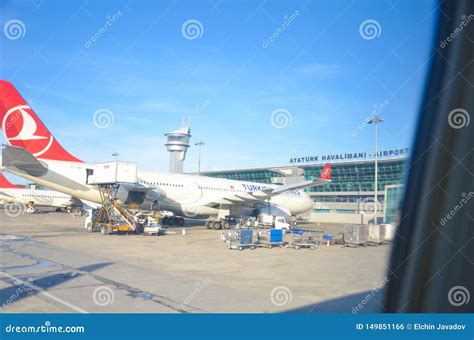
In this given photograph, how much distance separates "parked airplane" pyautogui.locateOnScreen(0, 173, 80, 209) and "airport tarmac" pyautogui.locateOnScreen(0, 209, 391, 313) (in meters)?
42.8

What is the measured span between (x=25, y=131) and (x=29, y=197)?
3622 cm

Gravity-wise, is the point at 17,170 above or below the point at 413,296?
above

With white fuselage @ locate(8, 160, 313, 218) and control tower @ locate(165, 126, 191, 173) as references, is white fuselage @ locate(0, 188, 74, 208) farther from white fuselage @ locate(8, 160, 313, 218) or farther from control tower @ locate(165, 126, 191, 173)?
control tower @ locate(165, 126, 191, 173)

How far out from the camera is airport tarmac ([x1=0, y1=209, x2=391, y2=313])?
25.6ft

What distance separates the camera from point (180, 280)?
1060 cm

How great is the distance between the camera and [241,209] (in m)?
34.8

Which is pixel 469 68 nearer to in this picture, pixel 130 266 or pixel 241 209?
pixel 130 266

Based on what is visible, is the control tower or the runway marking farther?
the control tower

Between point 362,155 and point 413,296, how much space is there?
5403 centimetres

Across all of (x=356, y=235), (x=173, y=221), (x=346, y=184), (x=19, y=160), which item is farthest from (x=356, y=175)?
(x=19, y=160)

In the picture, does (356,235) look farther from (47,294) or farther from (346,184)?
(346,184)

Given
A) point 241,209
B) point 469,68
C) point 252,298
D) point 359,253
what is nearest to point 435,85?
point 469,68

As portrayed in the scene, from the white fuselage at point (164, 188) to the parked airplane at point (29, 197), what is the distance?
2989cm

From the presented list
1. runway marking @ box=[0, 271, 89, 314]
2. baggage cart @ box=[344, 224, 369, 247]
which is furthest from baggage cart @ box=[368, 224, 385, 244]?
runway marking @ box=[0, 271, 89, 314]
